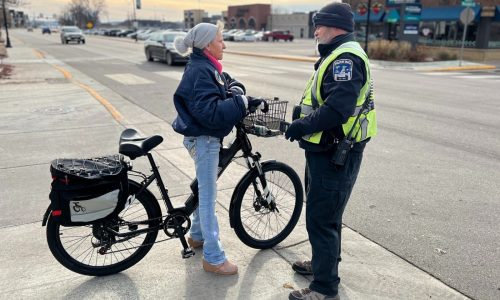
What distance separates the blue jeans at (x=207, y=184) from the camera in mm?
3123

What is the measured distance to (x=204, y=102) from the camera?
287 centimetres

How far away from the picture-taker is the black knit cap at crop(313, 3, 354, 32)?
8.51ft

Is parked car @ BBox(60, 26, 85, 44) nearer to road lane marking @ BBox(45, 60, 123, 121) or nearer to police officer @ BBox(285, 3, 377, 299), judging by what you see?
road lane marking @ BBox(45, 60, 123, 121)

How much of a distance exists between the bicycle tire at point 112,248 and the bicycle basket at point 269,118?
0.95 meters

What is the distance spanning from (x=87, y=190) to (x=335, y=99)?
1748 mm

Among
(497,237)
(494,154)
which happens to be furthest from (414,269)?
(494,154)

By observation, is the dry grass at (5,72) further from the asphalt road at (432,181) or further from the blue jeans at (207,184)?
the blue jeans at (207,184)

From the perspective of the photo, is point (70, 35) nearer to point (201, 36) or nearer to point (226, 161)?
point (226, 161)

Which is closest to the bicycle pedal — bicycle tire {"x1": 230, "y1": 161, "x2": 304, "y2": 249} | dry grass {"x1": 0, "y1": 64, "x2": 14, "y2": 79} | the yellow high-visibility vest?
bicycle tire {"x1": 230, "y1": 161, "x2": 304, "y2": 249}

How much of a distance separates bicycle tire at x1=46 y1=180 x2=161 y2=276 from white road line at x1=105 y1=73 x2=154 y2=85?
11.6 meters

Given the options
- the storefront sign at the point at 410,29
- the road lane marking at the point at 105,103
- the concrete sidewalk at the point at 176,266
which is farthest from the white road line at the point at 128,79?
the storefront sign at the point at 410,29

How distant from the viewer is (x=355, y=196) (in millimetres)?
5035

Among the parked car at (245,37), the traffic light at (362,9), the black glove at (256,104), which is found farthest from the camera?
the parked car at (245,37)

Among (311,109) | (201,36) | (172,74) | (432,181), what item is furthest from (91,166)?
(172,74)
